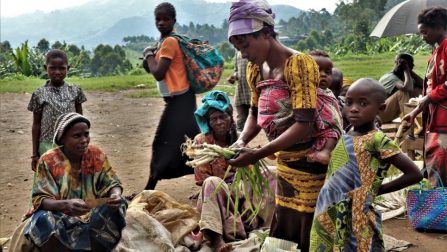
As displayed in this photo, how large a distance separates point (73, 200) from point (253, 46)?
1436 millimetres

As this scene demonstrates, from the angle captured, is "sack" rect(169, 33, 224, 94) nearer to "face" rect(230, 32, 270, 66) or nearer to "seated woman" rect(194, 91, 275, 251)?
"seated woman" rect(194, 91, 275, 251)

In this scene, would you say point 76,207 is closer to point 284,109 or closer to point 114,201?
point 114,201

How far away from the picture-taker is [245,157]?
3039 millimetres

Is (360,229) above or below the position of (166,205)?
above

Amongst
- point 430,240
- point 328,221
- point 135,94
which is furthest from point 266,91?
point 135,94

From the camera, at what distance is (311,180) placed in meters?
3.19

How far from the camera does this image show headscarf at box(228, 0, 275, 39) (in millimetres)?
3021

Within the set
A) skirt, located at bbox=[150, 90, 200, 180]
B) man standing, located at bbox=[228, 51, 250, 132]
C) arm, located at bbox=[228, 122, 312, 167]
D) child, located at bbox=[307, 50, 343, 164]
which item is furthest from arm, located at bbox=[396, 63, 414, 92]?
arm, located at bbox=[228, 122, 312, 167]

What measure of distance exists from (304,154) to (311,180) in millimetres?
139

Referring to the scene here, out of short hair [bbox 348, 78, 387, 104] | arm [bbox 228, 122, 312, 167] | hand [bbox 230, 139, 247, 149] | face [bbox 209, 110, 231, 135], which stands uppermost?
short hair [bbox 348, 78, 387, 104]

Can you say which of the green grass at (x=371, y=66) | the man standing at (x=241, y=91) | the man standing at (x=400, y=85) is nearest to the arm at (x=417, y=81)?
the man standing at (x=400, y=85)

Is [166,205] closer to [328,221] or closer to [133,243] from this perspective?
[133,243]

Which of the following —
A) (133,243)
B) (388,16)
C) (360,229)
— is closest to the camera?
(360,229)

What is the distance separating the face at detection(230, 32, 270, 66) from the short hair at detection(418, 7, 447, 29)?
2.27 m
